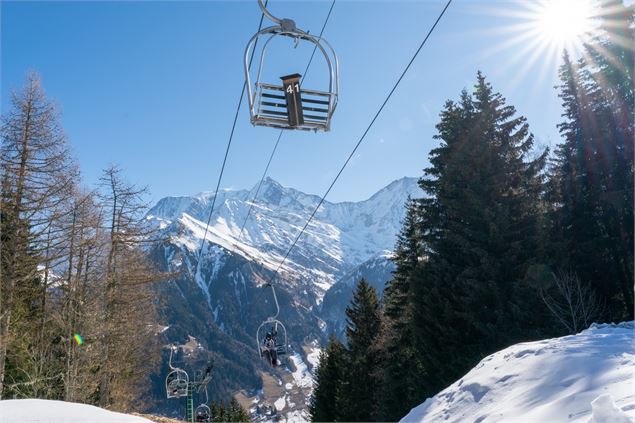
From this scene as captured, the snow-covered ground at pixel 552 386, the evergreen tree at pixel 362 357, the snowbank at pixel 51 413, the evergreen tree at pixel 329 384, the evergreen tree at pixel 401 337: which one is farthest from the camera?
the evergreen tree at pixel 329 384

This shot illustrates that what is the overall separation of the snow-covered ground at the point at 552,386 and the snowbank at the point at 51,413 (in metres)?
6.04

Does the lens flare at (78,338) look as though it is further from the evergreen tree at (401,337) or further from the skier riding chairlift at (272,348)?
the evergreen tree at (401,337)

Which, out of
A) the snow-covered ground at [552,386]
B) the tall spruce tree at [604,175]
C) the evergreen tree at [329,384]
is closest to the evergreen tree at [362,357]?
the evergreen tree at [329,384]

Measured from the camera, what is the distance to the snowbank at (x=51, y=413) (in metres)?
7.77

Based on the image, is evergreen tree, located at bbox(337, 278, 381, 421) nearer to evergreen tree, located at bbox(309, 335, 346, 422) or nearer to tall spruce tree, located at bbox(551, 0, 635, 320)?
evergreen tree, located at bbox(309, 335, 346, 422)

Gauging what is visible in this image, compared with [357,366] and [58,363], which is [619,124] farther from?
[58,363]

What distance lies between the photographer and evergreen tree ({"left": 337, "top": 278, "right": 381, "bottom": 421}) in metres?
35.2

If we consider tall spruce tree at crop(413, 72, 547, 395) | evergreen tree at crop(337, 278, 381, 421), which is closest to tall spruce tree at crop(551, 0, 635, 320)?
tall spruce tree at crop(413, 72, 547, 395)

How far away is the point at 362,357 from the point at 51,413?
28.9m

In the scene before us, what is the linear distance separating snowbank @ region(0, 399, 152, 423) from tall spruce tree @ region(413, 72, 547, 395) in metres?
15.3

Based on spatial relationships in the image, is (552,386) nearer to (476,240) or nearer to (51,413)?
(51,413)

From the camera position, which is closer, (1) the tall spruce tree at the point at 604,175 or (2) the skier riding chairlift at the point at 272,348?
(2) the skier riding chairlift at the point at 272,348

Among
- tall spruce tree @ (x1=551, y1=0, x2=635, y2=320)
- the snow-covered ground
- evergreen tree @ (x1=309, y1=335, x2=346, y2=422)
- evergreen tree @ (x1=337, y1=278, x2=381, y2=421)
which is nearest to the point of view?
the snow-covered ground

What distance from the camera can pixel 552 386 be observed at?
21.5ft
